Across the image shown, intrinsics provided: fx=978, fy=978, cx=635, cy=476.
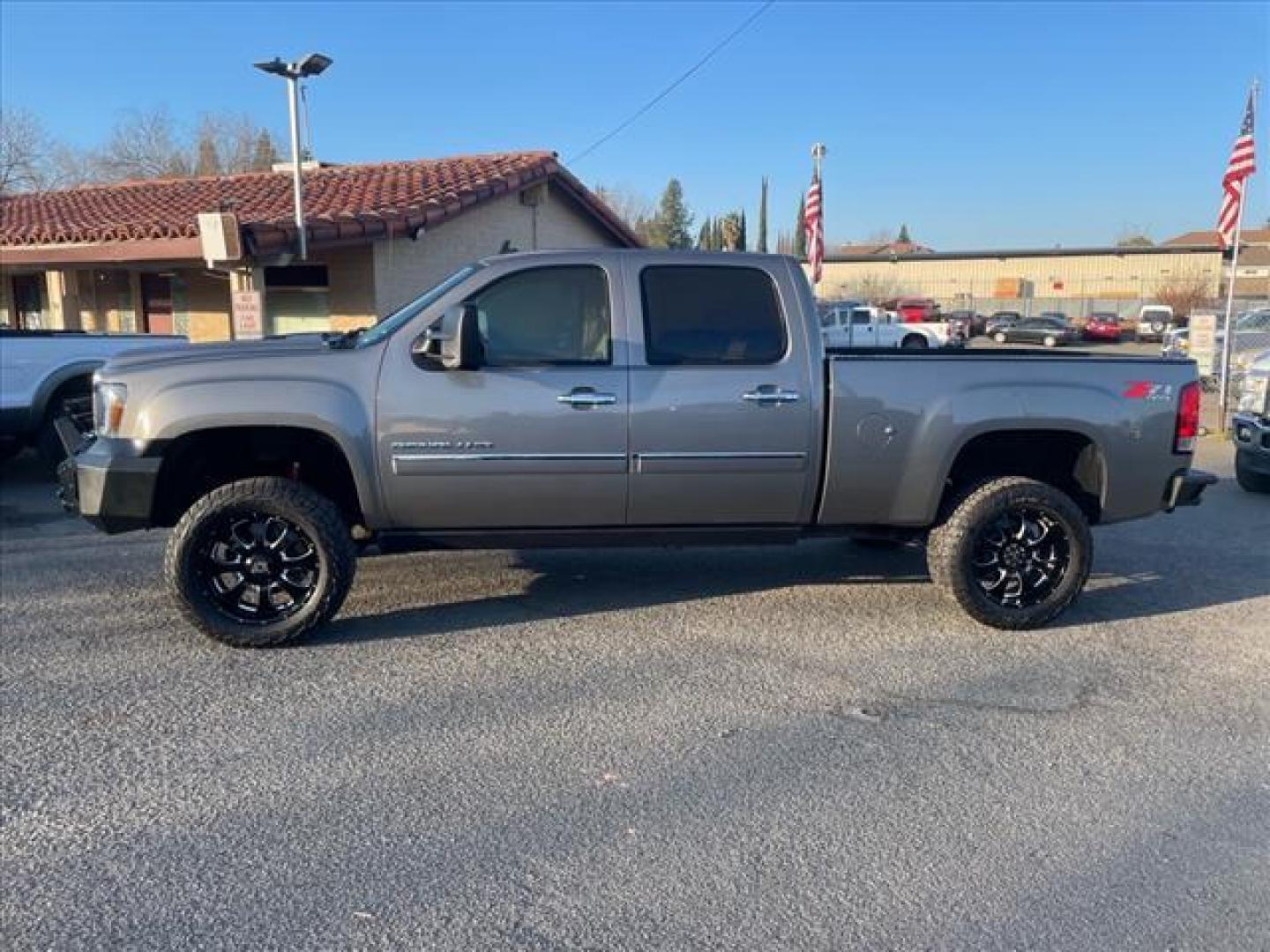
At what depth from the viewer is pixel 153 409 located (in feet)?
15.3

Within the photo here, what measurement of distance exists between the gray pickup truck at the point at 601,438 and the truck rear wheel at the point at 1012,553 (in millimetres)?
12

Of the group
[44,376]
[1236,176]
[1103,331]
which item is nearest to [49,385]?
[44,376]

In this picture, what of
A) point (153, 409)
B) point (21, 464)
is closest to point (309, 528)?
point (153, 409)

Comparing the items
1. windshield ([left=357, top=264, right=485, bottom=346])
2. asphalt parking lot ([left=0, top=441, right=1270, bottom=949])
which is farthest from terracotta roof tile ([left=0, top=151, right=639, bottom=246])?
asphalt parking lot ([left=0, top=441, right=1270, bottom=949])

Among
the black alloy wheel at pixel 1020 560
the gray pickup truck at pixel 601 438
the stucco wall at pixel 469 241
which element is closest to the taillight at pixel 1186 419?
the gray pickup truck at pixel 601 438

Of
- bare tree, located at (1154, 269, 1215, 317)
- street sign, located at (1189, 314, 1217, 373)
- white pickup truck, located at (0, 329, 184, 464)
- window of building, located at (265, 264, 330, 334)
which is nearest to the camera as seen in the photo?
white pickup truck, located at (0, 329, 184, 464)

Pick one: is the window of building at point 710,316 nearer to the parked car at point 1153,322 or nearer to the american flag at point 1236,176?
the american flag at point 1236,176

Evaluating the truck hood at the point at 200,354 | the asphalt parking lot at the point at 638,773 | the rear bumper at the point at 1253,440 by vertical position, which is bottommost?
the asphalt parking lot at the point at 638,773

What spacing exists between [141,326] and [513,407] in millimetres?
14064

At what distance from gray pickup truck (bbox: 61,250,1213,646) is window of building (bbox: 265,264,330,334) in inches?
390

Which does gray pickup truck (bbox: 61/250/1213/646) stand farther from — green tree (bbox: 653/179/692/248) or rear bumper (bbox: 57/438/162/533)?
green tree (bbox: 653/179/692/248)

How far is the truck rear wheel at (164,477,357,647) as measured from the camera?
4.72 meters

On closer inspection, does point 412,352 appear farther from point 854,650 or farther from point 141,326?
point 141,326

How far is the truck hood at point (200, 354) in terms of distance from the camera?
475cm
